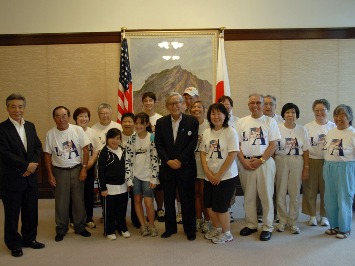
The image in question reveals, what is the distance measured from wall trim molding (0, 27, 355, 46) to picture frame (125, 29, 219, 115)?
36cm

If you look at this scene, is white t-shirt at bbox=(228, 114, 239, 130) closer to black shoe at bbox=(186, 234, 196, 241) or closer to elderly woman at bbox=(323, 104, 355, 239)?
elderly woman at bbox=(323, 104, 355, 239)

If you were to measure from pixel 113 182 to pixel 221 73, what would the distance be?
3.04 meters

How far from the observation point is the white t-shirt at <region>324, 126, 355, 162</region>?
349cm

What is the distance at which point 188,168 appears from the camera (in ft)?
11.6

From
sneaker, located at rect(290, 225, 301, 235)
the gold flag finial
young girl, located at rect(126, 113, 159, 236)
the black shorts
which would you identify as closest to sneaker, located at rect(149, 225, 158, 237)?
young girl, located at rect(126, 113, 159, 236)

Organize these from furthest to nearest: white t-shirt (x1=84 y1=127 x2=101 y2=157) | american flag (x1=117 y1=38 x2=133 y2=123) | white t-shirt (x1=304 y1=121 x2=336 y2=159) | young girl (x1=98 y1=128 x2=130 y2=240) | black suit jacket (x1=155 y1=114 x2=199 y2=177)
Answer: american flag (x1=117 y1=38 x2=133 y2=123), white t-shirt (x1=84 y1=127 x2=101 y2=157), white t-shirt (x1=304 y1=121 x2=336 y2=159), young girl (x1=98 y1=128 x2=130 y2=240), black suit jacket (x1=155 y1=114 x2=199 y2=177)

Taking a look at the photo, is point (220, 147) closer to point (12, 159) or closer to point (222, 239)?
point (222, 239)

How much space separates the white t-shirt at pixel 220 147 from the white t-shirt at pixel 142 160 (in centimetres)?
69

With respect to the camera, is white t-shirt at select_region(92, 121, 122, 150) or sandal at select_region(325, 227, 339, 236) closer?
sandal at select_region(325, 227, 339, 236)

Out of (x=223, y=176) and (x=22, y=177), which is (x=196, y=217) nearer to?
(x=223, y=176)

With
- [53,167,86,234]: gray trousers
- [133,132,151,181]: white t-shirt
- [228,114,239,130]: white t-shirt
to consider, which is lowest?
[53,167,86,234]: gray trousers

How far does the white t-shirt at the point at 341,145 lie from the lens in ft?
11.5

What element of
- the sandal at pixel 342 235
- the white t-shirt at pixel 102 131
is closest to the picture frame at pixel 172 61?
the white t-shirt at pixel 102 131

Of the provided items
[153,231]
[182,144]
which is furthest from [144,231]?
[182,144]
